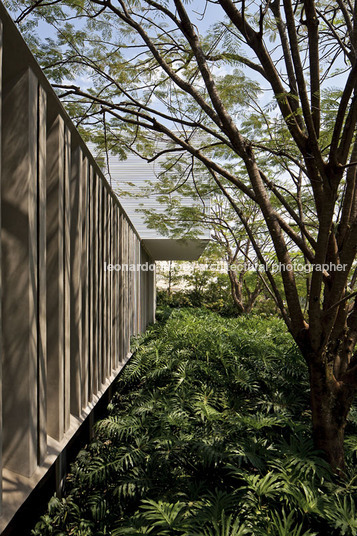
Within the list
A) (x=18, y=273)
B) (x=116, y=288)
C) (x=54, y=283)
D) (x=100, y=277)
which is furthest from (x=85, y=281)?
(x=116, y=288)

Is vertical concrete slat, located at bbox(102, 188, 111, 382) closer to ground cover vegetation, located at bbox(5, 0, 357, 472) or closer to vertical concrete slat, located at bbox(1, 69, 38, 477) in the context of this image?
ground cover vegetation, located at bbox(5, 0, 357, 472)

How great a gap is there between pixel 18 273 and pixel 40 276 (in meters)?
0.15

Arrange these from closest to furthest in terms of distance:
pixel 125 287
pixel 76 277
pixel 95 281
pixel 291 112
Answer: pixel 291 112, pixel 76 277, pixel 95 281, pixel 125 287

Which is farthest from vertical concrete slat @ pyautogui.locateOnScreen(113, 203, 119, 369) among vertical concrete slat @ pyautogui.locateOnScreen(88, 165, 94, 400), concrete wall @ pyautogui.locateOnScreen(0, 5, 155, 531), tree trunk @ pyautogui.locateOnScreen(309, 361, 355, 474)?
tree trunk @ pyautogui.locateOnScreen(309, 361, 355, 474)

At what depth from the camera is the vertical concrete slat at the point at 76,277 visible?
288 cm

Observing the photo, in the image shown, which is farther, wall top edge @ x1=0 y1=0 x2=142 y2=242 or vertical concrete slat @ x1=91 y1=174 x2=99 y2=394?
vertical concrete slat @ x1=91 y1=174 x2=99 y2=394

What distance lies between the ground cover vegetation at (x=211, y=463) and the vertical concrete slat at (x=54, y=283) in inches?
31.5

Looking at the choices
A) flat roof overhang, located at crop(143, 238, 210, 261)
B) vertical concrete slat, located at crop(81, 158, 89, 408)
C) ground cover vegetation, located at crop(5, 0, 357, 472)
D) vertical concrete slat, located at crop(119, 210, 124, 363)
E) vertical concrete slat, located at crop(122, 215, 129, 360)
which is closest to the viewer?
ground cover vegetation, located at crop(5, 0, 357, 472)

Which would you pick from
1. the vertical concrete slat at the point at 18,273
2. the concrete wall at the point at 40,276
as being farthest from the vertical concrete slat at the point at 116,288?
the vertical concrete slat at the point at 18,273

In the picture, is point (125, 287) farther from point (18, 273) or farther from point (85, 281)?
point (18, 273)

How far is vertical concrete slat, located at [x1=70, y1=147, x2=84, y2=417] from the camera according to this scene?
288 centimetres

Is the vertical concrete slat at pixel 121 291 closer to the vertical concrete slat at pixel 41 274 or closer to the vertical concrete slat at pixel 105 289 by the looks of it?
the vertical concrete slat at pixel 105 289

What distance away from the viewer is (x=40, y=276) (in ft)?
6.56

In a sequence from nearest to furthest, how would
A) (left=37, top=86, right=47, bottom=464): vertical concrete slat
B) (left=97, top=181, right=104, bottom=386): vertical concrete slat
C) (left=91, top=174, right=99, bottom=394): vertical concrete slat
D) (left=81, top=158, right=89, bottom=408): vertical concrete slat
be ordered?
(left=37, top=86, right=47, bottom=464): vertical concrete slat < (left=81, top=158, right=89, bottom=408): vertical concrete slat < (left=91, top=174, right=99, bottom=394): vertical concrete slat < (left=97, top=181, right=104, bottom=386): vertical concrete slat
